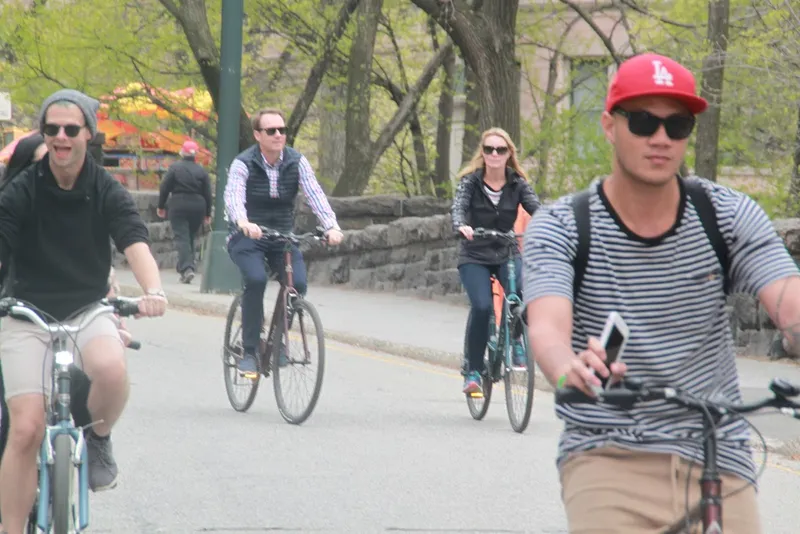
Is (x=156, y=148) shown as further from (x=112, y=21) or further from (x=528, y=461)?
(x=528, y=461)

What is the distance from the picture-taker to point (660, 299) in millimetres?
3736

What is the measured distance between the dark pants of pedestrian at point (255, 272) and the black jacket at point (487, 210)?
3.37ft

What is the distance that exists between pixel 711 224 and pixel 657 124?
0.29 m

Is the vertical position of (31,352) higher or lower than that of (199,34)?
lower

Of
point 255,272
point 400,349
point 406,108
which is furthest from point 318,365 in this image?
point 406,108

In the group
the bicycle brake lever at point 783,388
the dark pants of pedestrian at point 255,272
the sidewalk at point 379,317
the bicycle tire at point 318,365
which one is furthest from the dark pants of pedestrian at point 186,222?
the bicycle brake lever at point 783,388

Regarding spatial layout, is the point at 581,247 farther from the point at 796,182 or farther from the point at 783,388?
the point at 796,182

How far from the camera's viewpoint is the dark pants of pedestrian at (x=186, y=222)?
21.9 m

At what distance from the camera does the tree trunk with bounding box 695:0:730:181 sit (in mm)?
17609

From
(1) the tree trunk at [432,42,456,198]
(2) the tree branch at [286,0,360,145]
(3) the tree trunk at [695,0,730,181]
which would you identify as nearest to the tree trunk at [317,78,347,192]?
(1) the tree trunk at [432,42,456,198]

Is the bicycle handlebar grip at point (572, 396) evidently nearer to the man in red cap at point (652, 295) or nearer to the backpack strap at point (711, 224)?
the man in red cap at point (652, 295)

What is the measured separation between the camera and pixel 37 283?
234 inches

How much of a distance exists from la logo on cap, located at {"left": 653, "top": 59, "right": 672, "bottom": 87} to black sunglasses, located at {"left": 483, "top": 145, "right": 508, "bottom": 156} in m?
6.73

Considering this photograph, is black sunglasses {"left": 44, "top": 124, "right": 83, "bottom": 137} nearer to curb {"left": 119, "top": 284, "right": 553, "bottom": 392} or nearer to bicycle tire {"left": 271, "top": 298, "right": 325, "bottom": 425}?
bicycle tire {"left": 271, "top": 298, "right": 325, "bottom": 425}
